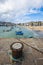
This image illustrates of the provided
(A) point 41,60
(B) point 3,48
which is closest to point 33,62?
(A) point 41,60

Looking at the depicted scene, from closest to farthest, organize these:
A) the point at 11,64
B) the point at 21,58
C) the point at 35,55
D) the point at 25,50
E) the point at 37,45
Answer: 1. the point at 11,64
2. the point at 21,58
3. the point at 35,55
4. the point at 25,50
5. the point at 37,45

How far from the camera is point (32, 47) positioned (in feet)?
18.9

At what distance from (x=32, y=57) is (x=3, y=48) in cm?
155

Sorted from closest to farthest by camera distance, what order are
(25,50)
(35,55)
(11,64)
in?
(11,64), (35,55), (25,50)

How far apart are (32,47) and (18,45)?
118 cm

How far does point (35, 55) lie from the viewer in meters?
5.05

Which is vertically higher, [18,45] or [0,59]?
[18,45]

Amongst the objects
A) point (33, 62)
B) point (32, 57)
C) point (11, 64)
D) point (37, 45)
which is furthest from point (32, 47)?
point (11, 64)

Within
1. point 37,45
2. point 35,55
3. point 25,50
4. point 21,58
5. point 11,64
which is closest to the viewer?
point 11,64

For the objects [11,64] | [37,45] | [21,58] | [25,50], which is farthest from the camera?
[37,45]

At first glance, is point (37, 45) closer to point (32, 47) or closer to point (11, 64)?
point (32, 47)

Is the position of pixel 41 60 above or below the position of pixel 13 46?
below

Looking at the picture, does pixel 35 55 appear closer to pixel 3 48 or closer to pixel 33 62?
pixel 33 62

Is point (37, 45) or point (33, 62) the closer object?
point (33, 62)
